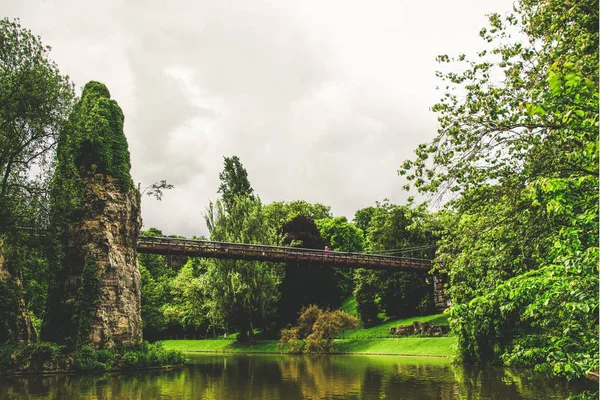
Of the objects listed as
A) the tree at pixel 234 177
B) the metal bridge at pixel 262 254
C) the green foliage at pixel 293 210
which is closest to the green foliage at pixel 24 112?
the metal bridge at pixel 262 254

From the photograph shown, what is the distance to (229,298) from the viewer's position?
3888 centimetres

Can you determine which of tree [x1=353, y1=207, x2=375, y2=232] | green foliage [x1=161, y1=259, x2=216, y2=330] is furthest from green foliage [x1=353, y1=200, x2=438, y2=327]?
tree [x1=353, y1=207, x2=375, y2=232]

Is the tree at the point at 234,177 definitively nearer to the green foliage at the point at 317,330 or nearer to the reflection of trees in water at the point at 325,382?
the green foliage at the point at 317,330

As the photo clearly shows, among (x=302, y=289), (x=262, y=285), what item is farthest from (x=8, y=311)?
(x=302, y=289)

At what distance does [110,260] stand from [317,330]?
1698 cm

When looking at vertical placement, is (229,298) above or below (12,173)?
below

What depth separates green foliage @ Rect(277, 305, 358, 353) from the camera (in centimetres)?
3578

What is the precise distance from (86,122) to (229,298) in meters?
20.2

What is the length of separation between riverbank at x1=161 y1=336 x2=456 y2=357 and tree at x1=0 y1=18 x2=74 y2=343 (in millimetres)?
13449

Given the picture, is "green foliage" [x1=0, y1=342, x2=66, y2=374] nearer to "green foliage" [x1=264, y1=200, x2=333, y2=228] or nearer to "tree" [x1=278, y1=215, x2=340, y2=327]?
"tree" [x1=278, y1=215, x2=340, y2=327]

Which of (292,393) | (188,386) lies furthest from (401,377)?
(188,386)

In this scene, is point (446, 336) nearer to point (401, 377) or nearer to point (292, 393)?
point (401, 377)

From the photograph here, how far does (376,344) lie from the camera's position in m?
35.9

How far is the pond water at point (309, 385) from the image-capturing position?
13.7 metres
